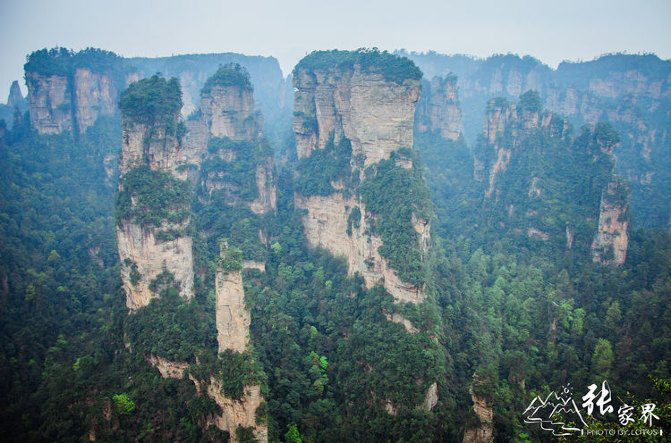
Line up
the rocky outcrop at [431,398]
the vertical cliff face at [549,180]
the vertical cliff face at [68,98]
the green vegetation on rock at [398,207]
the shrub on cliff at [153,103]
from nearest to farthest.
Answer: the rocky outcrop at [431,398] < the green vegetation on rock at [398,207] < the shrub on cliff at [153,103] < the vertical cliff face at [549,180] < the vertical cliff face at [68,98]

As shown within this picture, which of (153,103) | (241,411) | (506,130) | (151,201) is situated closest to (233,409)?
(241,411)

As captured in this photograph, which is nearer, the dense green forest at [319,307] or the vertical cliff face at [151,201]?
the dense green forest at [319,307]

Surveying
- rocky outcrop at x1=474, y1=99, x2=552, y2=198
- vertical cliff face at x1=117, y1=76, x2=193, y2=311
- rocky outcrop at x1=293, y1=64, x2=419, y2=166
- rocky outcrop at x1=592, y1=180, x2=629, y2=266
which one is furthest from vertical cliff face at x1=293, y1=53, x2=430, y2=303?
rocky outcrop at x1=474, y1=99, x2=552, y2=198

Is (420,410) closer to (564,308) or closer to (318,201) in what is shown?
(564,308)

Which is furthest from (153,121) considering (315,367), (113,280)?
(315,367)

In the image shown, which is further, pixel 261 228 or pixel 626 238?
pixel 261 228

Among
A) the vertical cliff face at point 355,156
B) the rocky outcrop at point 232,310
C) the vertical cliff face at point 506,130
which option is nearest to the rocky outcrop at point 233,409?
the rocky outcrop at point 232,310

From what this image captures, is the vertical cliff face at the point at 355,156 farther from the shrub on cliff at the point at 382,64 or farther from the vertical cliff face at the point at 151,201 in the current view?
the vertical cliff face at the point at 151,201
